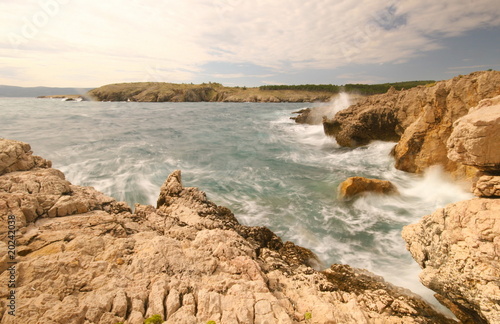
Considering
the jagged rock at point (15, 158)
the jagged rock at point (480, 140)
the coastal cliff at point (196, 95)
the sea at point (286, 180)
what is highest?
the coastal cliff at point (196, 95)

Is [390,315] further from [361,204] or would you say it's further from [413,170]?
[413,170]

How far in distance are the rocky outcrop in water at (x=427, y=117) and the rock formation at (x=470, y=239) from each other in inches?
152

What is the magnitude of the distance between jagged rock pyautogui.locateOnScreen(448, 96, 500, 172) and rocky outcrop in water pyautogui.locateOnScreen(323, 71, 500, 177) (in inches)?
140

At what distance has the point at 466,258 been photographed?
4113 mm

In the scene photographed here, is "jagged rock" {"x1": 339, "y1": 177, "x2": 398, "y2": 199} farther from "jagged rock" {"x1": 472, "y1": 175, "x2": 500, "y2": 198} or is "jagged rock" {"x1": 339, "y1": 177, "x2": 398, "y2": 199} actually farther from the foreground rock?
"jagged rock" {"x1": 472, "y1": 175, "x2": 500, "y2": 198}

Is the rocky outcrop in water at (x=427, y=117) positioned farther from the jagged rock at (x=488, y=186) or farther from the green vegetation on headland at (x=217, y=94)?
the green vegetation on headland at (x=217, y=94)

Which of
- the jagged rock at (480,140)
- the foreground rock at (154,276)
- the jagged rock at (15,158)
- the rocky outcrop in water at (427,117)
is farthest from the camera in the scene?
the rocky outcrop in water at (427,117)

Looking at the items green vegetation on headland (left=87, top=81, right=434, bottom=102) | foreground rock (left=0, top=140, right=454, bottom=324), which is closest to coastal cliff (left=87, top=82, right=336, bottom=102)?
green vegetation on headland (left=87, top=81, right=434, bottom=102)

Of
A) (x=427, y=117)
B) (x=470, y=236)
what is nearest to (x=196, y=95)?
(x=427, y=117)

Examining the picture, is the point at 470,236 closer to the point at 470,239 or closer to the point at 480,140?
the point at 470,239

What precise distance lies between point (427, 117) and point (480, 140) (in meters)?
7.99

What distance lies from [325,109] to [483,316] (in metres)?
30.7

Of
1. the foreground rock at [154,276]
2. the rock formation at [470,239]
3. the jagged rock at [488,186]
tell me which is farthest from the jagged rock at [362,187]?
the jagged rock at [488,186]

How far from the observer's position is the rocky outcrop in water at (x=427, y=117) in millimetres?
9938
